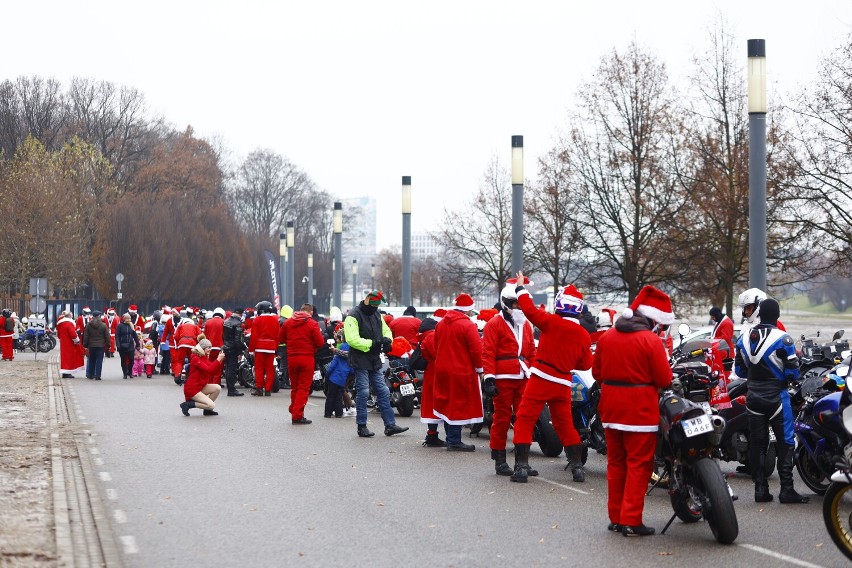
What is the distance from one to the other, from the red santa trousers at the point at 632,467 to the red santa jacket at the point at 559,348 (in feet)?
7.21

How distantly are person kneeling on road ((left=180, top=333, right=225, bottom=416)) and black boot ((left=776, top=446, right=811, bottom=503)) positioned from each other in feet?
→ 33.9

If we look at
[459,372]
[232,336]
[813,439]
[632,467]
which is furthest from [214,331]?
[632,467]

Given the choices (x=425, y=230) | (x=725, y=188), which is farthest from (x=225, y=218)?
(x=725, y=188)

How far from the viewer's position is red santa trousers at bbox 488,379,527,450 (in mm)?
12195

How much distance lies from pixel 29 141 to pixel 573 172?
39.2m

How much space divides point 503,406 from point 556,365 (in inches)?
60.8

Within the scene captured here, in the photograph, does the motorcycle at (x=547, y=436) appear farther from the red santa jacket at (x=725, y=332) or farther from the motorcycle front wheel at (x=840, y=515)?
the motorcycle front wheel at (x=840, y=515)

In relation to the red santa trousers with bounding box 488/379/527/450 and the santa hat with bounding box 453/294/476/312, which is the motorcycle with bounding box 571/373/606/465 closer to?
the red santa trousers with bounding box 488/379/527/450

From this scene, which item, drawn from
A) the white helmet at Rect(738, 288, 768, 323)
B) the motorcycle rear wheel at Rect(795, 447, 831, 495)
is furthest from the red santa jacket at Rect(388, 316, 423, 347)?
the motorcycle rear wheel at Rect(795, 447, 831, 495)

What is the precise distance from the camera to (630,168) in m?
35.3

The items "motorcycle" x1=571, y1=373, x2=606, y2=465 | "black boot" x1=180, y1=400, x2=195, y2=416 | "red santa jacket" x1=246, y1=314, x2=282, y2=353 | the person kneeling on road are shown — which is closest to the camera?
"motorcycle" x1=571, y1=373, x2=606, y2=465

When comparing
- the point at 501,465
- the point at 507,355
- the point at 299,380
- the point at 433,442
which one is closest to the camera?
the point at 501,465

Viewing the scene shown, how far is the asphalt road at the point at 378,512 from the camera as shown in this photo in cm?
809

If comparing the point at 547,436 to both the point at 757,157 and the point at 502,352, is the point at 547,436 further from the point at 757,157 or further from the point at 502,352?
the point at 757,157
